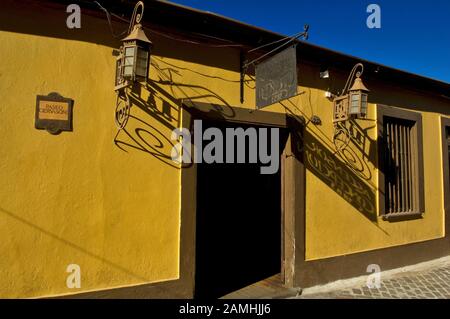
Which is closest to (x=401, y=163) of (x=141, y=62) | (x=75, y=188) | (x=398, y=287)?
(x=398, y=287)

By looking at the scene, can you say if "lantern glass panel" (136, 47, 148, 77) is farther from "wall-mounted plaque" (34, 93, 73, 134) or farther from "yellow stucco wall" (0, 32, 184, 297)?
"wall-mounted plaque" (34, 93, 73, 134)

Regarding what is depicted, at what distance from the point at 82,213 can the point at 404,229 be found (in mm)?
5675

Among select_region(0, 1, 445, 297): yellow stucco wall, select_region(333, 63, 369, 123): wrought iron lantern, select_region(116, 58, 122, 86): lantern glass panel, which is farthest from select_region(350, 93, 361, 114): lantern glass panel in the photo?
select_region(116, 58, 122, 86): lantern glass panel

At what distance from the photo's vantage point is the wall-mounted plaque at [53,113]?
141 inches

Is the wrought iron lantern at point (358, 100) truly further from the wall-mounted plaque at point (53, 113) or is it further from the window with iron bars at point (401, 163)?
the wall-mounted plaque at point (53, 113)

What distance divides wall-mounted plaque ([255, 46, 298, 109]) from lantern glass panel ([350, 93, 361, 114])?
1.66 meters

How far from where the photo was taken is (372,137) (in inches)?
249

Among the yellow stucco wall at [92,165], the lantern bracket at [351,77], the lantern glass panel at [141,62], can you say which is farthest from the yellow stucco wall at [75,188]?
the lantern bracket at [351,77]

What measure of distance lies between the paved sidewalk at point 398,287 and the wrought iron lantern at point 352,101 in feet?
8.59

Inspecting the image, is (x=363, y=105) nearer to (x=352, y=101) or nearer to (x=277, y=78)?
(x=352, y=101)

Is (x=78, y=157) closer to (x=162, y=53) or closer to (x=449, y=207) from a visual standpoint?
(x=162, y=53)

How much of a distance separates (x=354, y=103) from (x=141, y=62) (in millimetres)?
3348

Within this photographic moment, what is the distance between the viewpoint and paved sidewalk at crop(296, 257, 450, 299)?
5176 millimetres
